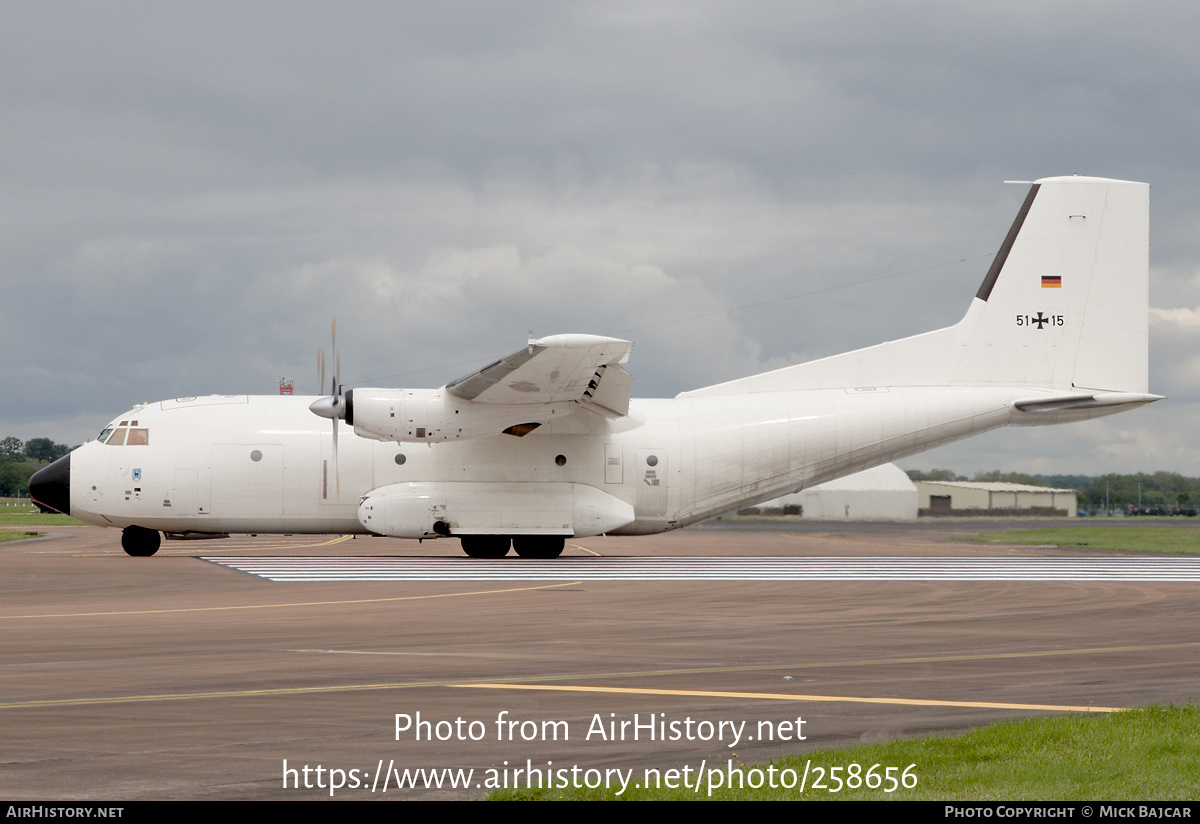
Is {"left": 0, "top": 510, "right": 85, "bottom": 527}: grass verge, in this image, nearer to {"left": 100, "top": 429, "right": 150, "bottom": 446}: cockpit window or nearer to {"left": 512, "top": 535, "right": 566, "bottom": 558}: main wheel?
{"left": 100, "top": 429, "right": 150, "bottom": 446}: cockpit window

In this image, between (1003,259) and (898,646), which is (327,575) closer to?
(898,646)

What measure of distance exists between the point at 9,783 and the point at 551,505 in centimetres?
1872

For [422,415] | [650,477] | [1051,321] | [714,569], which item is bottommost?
[714,569]

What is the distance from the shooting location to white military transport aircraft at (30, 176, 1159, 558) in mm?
23609

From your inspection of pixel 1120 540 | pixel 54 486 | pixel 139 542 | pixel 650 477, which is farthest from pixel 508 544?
pixel 1120 540

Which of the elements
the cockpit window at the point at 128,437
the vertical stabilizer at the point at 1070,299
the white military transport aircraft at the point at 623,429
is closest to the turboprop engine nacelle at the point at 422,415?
the white military transport aircraft at the point at 623,429

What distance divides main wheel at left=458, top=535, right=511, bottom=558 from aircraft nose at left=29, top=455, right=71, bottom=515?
8774 mm

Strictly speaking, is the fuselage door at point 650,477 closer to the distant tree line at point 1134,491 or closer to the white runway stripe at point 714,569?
the white runway stripe at point 714,569

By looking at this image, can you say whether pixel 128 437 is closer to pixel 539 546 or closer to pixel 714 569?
pixel 539 546

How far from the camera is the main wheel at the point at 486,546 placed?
974 inches

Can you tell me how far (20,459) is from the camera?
102 metres

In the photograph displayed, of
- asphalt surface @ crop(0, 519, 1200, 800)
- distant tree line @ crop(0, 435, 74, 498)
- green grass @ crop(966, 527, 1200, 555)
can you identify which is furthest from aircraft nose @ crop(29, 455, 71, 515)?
distant tree line @ crop(0, 435, 74, 498)

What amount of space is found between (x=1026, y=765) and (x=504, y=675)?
438 cm

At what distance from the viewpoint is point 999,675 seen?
922 cm
